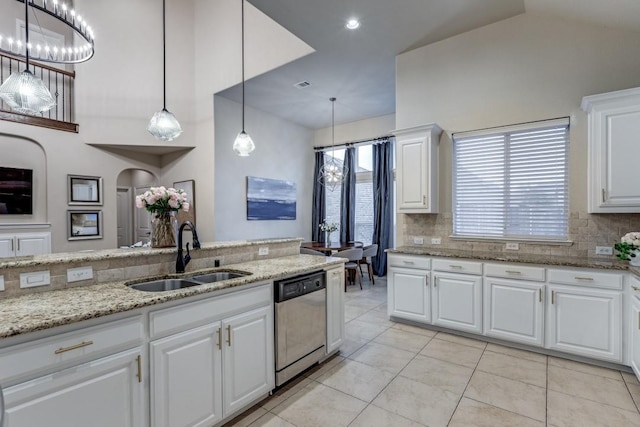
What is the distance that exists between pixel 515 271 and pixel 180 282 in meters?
3.08

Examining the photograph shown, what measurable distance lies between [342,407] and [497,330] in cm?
194

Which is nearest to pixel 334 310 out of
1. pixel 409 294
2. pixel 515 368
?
pixel 409 294

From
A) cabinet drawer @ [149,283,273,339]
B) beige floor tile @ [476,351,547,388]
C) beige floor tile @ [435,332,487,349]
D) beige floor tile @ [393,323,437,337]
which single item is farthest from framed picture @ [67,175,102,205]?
beige floor tile @ [476,351,547,388]

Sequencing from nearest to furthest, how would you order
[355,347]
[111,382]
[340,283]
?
[111,382]
[340,283]
[355,347]

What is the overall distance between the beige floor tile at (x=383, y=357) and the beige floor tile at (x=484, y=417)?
2.08 feet

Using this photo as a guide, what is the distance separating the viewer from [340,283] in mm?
→ 3041

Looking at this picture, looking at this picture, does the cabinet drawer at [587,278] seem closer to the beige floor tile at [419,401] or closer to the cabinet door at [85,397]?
the beige floor tile at [419,401]

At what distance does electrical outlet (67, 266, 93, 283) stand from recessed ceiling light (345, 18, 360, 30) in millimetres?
3452

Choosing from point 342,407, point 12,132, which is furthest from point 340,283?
point 12,132

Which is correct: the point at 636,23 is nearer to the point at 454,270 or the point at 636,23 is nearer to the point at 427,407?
the point at 454,270

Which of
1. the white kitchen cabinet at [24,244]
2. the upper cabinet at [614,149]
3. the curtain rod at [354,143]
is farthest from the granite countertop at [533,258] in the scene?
→ the white kitchen cabinet at [24,244]

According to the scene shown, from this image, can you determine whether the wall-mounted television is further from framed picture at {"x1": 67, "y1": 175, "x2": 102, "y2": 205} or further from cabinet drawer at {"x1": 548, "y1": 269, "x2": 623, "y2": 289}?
cabinet drawer at {"x1": 548, "y1": 269, "x2": 623, "y2": 289}

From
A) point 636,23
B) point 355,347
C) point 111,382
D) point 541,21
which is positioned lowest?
Result: point 355,347

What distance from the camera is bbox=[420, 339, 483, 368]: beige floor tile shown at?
292 cm
